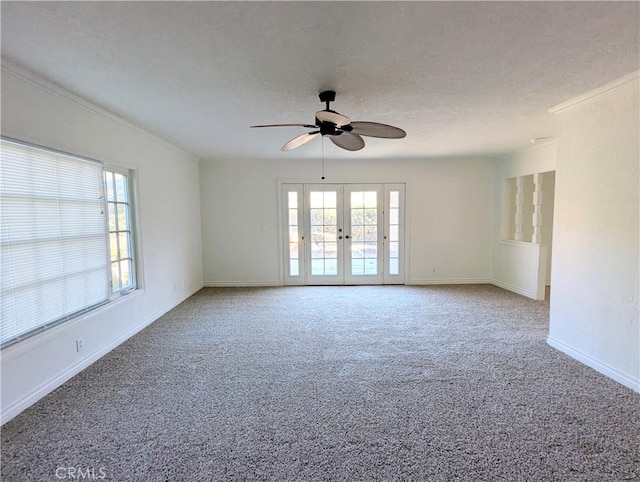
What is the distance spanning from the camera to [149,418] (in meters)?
2.11

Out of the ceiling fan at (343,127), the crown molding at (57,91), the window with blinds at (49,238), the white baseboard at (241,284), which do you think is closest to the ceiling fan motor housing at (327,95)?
the ceiling fan at (343,127)

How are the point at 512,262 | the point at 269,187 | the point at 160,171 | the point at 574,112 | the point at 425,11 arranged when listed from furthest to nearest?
the point at 269,187 < the point at 512,262 < the point at 160,171 < the point at 574,112 < the point at 425,11

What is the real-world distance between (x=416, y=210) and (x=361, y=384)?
4.15m

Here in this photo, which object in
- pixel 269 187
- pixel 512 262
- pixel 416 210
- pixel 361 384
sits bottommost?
pixel 361 384

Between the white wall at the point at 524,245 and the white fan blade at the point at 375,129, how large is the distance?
3224mm

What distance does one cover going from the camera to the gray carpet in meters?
1.71

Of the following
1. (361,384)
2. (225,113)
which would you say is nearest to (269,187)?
(225,113)

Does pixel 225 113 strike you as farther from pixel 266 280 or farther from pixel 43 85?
pixel 266 280

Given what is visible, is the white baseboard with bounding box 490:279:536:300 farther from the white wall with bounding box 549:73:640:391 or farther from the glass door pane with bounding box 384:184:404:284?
the white wall with bounding box 549:73:640:391

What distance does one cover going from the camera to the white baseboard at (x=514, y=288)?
5.02 metres

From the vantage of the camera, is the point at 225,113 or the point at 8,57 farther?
the point at 225,113

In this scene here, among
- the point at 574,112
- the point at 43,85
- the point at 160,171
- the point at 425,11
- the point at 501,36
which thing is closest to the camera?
the point at 425,11
